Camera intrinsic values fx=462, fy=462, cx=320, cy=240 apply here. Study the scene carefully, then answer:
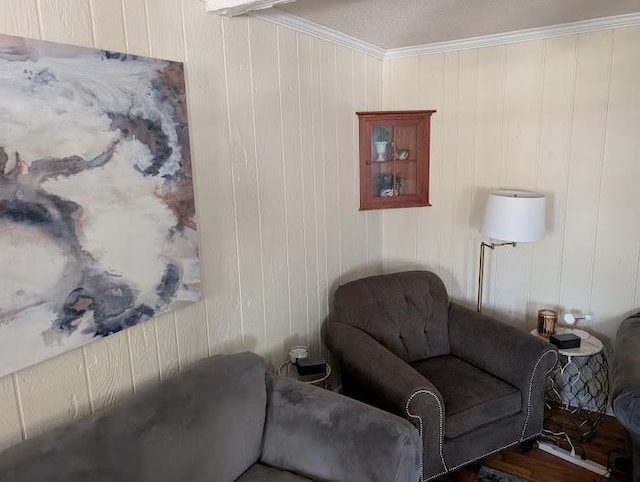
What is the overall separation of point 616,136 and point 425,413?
186 centimetres

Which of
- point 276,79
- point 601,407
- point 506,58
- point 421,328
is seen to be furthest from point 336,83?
point 601,407

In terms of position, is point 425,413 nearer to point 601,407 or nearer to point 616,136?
point 601,407

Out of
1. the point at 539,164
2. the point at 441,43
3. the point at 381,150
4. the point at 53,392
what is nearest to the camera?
the point at 53,392

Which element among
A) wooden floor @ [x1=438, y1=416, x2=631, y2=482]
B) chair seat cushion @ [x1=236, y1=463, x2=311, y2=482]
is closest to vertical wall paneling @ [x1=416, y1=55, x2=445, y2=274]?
wooden floor @ [x1=438, y1=416, x2=631, y2=482]

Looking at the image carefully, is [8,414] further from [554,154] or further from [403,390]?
[554,154]

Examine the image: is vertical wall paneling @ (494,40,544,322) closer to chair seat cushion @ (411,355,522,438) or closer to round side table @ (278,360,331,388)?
chair seat cushion @ (411,355,522,438)

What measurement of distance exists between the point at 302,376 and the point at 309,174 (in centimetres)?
107

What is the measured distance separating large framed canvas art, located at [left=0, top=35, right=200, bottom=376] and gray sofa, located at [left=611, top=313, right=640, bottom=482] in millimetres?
1735

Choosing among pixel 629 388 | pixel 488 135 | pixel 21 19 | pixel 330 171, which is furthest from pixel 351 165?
pixel 21 19

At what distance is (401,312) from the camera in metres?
2.63

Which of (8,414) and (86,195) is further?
(86,195)

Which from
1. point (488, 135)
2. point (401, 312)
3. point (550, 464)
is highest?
point (488, 135)

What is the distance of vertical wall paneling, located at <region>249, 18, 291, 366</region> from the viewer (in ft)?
7.06

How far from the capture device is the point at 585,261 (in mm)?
2707
